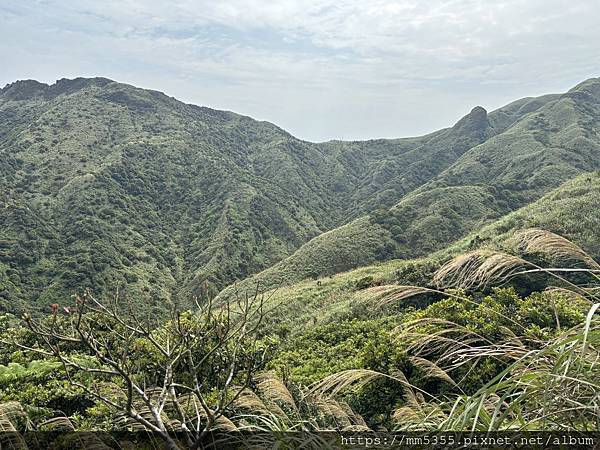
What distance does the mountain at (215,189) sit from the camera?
40.3 metres

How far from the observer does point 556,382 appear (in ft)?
5.96

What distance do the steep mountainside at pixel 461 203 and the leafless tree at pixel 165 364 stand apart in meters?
13.2

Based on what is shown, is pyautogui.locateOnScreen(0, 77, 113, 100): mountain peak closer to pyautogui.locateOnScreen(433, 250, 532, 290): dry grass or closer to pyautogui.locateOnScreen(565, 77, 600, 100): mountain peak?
pyautogui.locateOnScreen(565, 77, 600, 100): mountain peak

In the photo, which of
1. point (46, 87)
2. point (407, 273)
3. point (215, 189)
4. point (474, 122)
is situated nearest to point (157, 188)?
point (215, 189)

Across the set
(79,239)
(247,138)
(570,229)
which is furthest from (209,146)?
(570,229)

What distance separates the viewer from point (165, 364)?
16.1 feet

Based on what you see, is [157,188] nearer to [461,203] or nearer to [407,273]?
[461,203]

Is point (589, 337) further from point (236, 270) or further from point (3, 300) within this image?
point (236, 270)

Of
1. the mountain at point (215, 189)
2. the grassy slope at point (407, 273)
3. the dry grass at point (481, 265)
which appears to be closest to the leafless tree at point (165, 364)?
the dry grass at point (481, 265)

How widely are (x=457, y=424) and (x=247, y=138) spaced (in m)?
111

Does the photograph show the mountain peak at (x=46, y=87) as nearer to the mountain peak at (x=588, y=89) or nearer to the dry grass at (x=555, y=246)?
the mountain peak at (x=588, y=89)

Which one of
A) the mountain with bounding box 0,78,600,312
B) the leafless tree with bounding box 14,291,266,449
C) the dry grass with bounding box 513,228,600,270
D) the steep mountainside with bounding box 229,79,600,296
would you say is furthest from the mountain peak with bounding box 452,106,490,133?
the dry grass with bounding box 513,228,600,270

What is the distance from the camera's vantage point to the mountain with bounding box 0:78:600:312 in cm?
4031

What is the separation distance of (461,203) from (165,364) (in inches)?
1742
